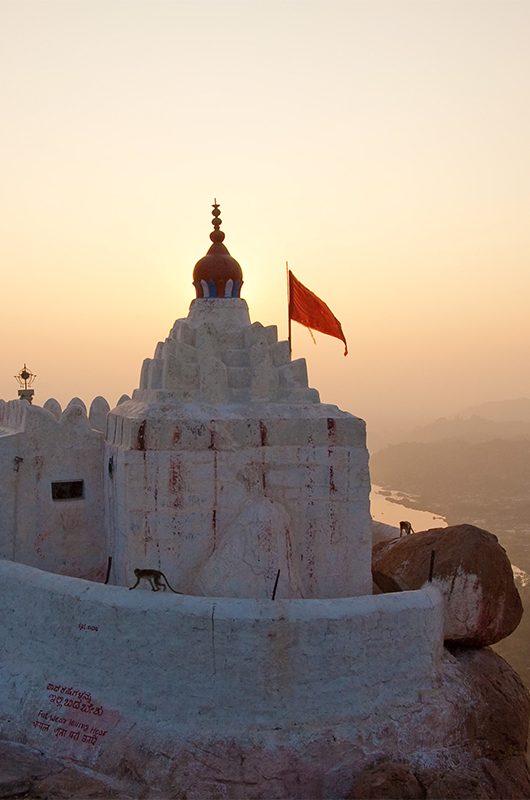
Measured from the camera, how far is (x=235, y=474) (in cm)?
1451

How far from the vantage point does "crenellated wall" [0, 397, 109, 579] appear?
15797 mm

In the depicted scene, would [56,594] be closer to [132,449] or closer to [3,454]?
[132,449]

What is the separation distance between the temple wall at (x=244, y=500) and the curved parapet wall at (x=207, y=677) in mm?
1437

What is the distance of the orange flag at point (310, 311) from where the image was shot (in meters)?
17.0

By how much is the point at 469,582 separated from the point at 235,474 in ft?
17.7

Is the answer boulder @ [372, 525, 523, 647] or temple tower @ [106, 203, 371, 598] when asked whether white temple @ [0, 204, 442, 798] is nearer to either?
temple tower @ [106, 203, 371, 598]

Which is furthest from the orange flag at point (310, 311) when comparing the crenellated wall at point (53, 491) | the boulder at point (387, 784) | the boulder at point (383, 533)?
the boulder at point (387, 784)

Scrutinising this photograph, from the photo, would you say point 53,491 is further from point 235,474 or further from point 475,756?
point 475,756

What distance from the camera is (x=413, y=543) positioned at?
16.7 meters

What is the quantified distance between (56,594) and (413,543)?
809 cm

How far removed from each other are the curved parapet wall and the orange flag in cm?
682

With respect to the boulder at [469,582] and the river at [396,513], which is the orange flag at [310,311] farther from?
the river at [396,513]

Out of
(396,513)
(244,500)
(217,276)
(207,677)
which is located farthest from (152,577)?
(396,513)

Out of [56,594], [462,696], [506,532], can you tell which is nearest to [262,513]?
[56,594]
